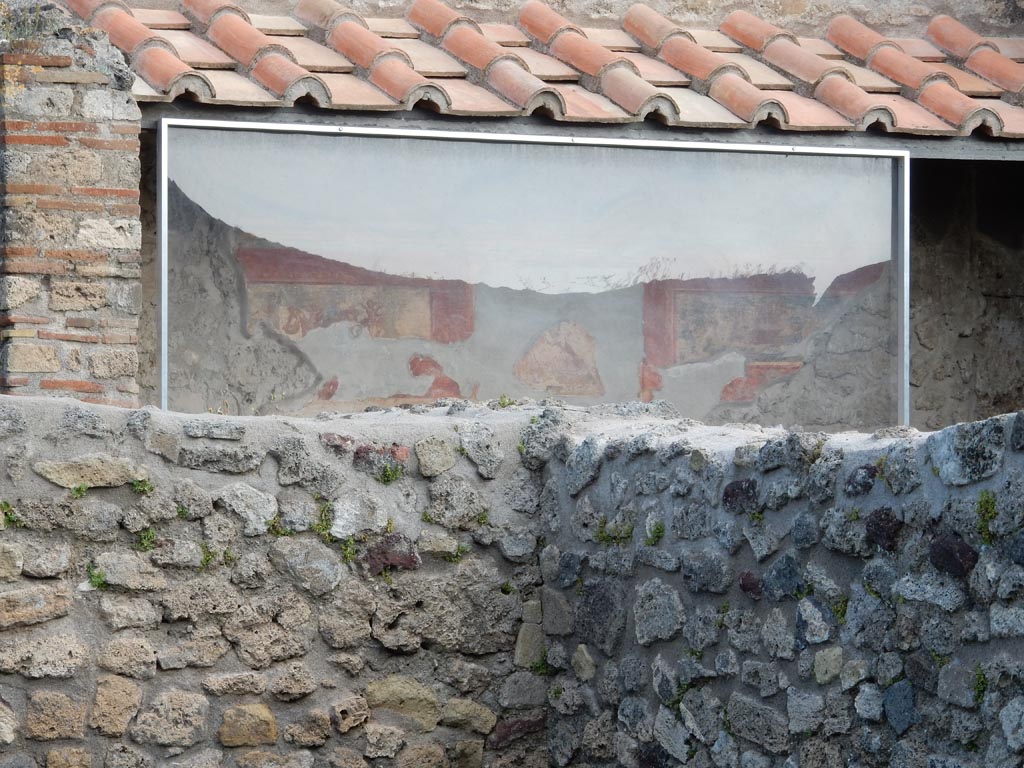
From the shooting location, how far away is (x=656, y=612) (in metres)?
3.55

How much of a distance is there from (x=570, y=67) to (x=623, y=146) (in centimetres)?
51

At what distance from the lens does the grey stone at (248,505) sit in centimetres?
378

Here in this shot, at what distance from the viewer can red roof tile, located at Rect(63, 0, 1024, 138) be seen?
548 cm

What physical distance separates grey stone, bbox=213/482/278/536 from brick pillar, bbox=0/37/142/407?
1.47m

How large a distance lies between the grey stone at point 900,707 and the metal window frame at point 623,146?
3243 mm

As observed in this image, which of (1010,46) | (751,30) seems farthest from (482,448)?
(1010,46)

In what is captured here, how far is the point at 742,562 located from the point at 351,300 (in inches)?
106

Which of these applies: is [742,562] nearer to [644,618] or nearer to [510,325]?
[644,618]

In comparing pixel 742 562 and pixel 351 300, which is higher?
pixel 351 300

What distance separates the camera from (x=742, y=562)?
3.24 metres

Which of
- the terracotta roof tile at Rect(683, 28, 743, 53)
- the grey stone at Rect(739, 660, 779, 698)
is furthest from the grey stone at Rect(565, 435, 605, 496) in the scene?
the terracotta roof tile at Rect(683, 28, 743, 53)

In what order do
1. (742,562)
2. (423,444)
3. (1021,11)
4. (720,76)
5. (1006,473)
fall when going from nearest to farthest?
(1006,473), (742,562), (423,444), (720,76), (1021,11)

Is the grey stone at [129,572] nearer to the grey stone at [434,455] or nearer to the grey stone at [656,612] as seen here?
the grey stone at [434,455]

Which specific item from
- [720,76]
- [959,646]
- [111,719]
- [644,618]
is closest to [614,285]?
[720,76]
